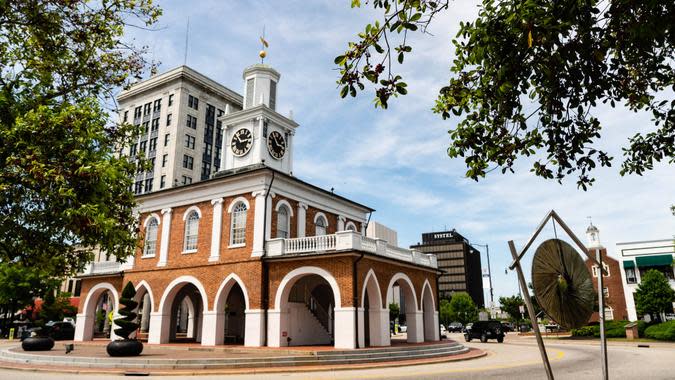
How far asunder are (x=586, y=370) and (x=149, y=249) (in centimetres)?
2530

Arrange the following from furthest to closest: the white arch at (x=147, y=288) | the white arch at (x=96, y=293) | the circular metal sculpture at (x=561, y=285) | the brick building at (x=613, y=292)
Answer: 1. the brick building at (x=613, y=292)
2. the white arch at (x=96, y=293)
3. the white arch at (x=147, y=288)
4. the circular metal sculpture at (x=561, y=285)

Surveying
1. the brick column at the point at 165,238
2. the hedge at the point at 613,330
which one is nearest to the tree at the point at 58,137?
the brick column at the point at 165,238

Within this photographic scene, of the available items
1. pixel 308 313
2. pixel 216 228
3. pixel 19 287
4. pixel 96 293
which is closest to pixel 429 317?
pixel 308 313

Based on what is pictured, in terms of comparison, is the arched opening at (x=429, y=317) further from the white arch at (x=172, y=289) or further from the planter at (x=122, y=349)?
the planter at (x=122, y=349)

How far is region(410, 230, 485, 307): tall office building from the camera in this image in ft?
487

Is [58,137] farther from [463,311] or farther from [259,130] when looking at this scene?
[463,311]

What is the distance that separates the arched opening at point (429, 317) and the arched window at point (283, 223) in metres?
9.53

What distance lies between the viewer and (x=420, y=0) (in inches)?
286

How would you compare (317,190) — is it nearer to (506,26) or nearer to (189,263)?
(189,263)

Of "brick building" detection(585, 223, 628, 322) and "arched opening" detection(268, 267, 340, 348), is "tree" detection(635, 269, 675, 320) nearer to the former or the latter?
"brick building" detection(585, 223, 628, 322)

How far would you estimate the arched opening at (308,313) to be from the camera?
22391 mm

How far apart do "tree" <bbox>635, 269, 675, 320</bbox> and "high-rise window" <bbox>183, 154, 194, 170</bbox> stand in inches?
2221

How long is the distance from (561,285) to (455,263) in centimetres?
14895

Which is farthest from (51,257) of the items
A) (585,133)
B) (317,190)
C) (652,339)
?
(652,339)
